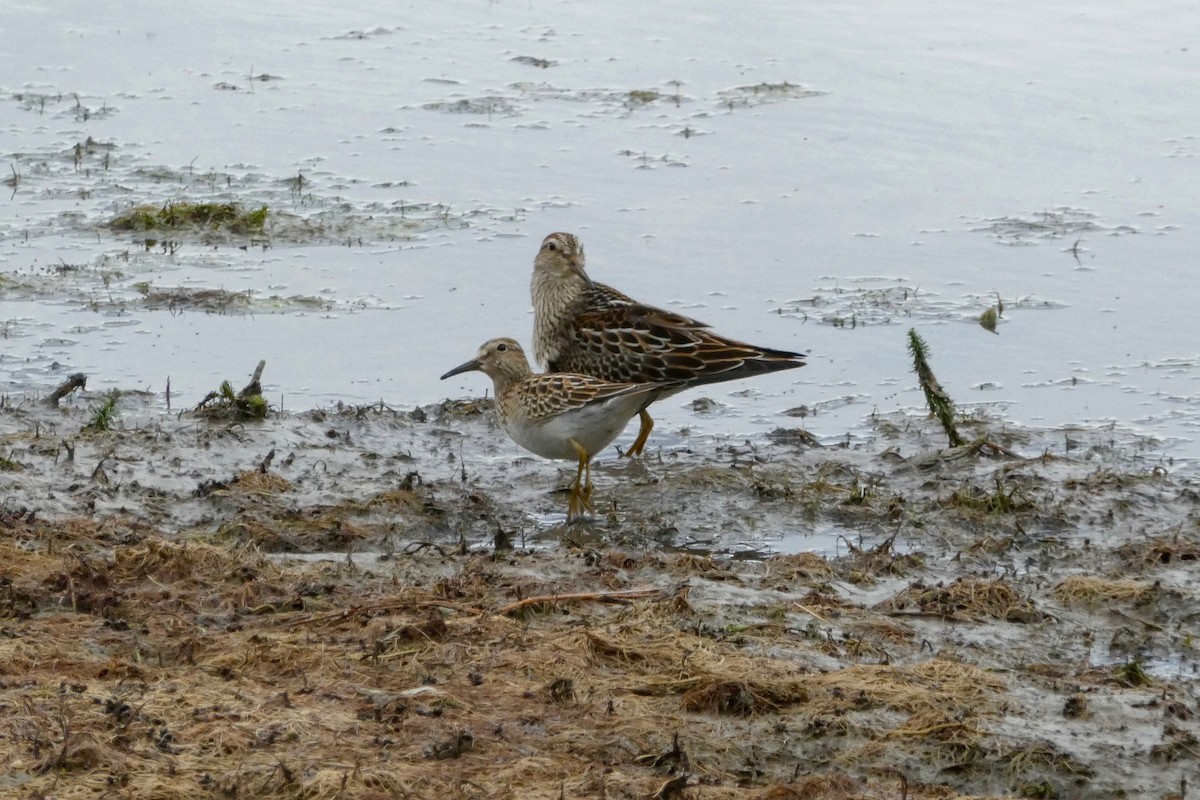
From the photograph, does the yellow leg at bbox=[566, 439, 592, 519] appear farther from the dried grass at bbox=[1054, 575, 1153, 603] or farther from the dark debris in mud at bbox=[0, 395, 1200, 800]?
the dried grass at bbox=[1054, 575, 1153, 603]

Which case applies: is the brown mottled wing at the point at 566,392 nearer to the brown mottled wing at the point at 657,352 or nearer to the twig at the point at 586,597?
the brown mottled wing at the point at 657,352

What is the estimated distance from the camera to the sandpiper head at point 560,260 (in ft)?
36.9

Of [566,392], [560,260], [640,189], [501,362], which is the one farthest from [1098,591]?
[640,189]

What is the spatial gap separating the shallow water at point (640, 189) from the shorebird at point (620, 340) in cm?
77

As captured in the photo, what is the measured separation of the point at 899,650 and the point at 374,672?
2298 millimetres

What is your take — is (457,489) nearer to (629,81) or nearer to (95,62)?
(629,81)

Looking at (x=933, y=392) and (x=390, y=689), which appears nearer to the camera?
(x=390, y=689)

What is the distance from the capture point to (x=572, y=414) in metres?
9.46

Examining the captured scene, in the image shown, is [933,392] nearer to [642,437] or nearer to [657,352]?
[657,352]

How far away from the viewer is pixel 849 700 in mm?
6547

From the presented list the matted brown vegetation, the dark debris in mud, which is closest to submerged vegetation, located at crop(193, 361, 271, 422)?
the dark debris in mud

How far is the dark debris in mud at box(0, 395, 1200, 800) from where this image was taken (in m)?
5.93

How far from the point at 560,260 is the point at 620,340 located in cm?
90

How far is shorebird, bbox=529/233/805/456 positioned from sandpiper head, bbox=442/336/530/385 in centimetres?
59
